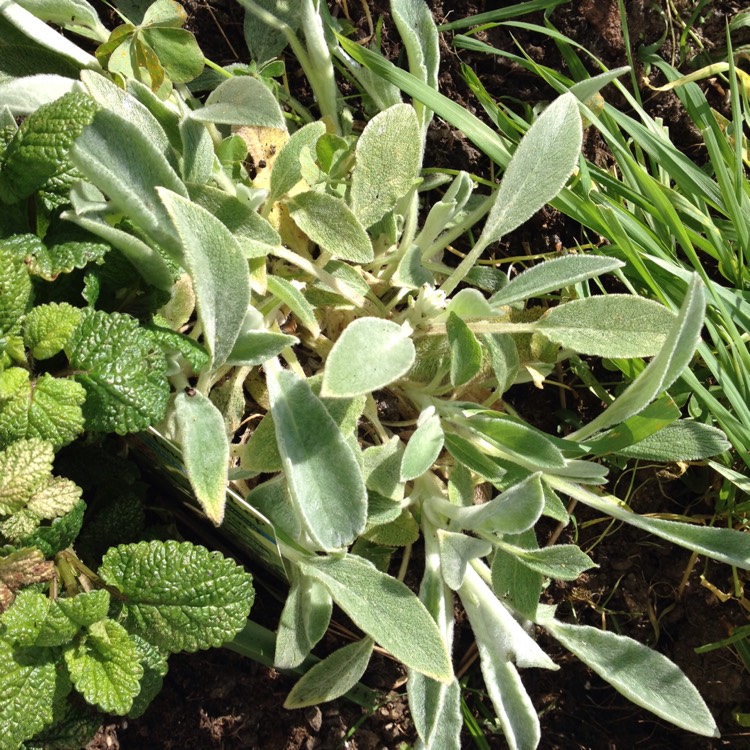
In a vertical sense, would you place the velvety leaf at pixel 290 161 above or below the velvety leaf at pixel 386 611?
above

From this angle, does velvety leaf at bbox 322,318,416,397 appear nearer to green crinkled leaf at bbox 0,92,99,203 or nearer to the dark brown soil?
green crinkled leaf at bbox 0,92,99,203

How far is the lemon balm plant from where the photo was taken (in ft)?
2.86

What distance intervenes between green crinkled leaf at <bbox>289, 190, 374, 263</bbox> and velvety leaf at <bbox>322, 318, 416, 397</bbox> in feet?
0.41

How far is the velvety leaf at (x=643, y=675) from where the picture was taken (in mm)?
1029

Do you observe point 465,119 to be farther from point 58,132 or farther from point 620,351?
point 58,132

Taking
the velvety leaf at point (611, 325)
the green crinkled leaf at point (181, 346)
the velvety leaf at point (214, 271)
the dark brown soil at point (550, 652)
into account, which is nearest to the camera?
the velvety leaf at point (214, 271)

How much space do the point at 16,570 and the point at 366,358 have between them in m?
0.41

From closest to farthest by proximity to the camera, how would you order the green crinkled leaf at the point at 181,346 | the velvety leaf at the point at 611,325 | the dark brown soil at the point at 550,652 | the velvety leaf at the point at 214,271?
the velvety leaf at the point at 214,271 → the green crinkled leaf at the point at 181,346 → the velvety leaf at the point at 611,325 → the dark brown soil at the point at 550,652

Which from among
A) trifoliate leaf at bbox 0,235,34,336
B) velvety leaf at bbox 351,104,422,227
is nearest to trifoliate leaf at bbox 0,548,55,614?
trifoliate leaf at bbox 0,235,34,336

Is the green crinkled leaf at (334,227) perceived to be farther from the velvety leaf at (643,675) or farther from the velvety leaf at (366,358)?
the velvety leaf at (643,675)

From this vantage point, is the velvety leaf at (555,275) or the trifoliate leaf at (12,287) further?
the velvety leaf at (555,275)

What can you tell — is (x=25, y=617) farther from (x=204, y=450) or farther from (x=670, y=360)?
(x=670, y=360)

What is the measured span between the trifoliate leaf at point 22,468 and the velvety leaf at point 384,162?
1.58 feet

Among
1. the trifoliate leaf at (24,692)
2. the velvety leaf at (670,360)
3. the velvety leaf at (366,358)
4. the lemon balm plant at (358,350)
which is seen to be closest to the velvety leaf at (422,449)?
the lemon balm plant at (358,350)
